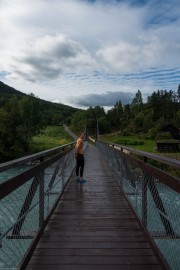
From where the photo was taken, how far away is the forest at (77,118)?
49.7 metres

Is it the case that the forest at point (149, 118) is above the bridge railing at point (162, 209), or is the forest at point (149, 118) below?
above

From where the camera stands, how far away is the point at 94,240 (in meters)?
4.01

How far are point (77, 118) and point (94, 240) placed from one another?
348ft

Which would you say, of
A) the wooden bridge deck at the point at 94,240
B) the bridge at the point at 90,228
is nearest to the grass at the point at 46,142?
the wooden bridge deck at the point at 94,240

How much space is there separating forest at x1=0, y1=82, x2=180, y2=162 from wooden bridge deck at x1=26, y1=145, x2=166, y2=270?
41.5 metres

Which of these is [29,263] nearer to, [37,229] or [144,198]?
[37,229]

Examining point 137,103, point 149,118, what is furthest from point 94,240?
point 137,103

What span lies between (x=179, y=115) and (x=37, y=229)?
98105 millimetres

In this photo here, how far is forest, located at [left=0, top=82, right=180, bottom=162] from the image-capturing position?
163 ft

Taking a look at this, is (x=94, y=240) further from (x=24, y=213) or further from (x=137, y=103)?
(x=137, y=103)

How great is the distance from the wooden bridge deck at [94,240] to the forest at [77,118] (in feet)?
136

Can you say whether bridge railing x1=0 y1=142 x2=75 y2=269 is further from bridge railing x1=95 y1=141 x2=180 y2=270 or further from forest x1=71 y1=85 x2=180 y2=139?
forest x1=71 y1=85 x2=180 y2=139

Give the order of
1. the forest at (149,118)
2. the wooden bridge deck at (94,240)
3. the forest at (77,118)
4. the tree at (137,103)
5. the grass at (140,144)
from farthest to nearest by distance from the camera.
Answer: the tree at (137,103)
the forest at (149,118)
the grass at (140,144)
the forest at (77,118)
the wooden bridge deck at (94,240)

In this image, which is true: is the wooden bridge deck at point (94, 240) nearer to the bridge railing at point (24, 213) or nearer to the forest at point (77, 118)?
the bridge railing at point (24, 213)
